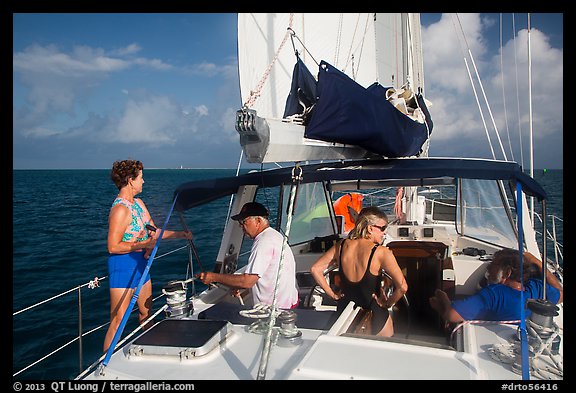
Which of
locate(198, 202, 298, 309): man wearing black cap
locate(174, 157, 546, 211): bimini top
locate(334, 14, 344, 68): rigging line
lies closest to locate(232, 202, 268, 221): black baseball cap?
locate(198, 202, 298, 309): man wearing black cap

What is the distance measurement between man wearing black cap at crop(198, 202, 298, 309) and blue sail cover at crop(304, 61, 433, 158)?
33.2 inches

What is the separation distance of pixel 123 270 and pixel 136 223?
1.37 feet

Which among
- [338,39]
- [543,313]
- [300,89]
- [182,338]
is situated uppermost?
[338,39]

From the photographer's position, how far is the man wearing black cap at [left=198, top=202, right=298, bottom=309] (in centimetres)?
283

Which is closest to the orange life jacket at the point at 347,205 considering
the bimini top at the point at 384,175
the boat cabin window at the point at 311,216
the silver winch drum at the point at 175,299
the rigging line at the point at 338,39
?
the boat cabin window at the point at 311,216

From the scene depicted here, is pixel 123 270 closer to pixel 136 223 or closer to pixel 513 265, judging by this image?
pixel 136 223

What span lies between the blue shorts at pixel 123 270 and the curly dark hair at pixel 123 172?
63 centimetres

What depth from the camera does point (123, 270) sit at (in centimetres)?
333

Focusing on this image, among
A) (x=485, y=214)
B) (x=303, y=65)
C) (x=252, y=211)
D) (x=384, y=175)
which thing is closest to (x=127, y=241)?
(x=252, y=211)

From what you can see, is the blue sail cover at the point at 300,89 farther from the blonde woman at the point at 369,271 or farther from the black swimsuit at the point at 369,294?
the black swimsuit at the point at 369,294

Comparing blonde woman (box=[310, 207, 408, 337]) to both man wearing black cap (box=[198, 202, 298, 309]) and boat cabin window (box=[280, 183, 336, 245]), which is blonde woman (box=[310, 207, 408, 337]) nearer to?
man wearing black cap (box=[198, 202, 298, 309])

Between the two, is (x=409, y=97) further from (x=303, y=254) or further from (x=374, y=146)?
(x=303, y=254)

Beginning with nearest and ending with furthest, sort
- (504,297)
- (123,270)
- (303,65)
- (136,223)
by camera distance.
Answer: (504,297) → (123,270) → (136,223) → (303,65)

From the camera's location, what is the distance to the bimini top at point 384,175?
8.76ft
